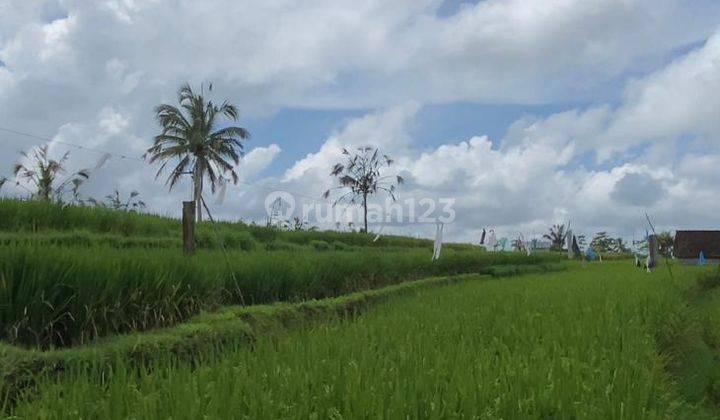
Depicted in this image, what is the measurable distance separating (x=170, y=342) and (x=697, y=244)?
4379 cm

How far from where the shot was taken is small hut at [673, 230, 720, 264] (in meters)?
41.7

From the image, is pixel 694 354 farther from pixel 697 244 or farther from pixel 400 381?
pixel 697 244

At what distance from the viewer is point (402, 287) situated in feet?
41.9

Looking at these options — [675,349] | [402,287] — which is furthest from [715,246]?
[675,349]

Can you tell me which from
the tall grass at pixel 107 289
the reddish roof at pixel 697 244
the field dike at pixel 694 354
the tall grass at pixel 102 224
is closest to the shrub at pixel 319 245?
the tall grass at pixel 102 224

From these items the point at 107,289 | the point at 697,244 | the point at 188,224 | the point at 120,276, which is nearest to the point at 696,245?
the point at 697,244

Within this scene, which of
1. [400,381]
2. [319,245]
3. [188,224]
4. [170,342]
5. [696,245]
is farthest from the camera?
[696,245]

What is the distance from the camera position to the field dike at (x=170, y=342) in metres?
4.05

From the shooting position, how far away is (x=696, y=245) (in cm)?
4297

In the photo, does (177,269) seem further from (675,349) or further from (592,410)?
(675,349)

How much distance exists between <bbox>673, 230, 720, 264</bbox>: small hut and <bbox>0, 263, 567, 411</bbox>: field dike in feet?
125

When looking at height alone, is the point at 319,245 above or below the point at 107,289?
above

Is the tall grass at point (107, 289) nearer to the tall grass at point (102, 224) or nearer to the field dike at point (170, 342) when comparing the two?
the field dike at point (170, 342)

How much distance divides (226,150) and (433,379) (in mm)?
25432
